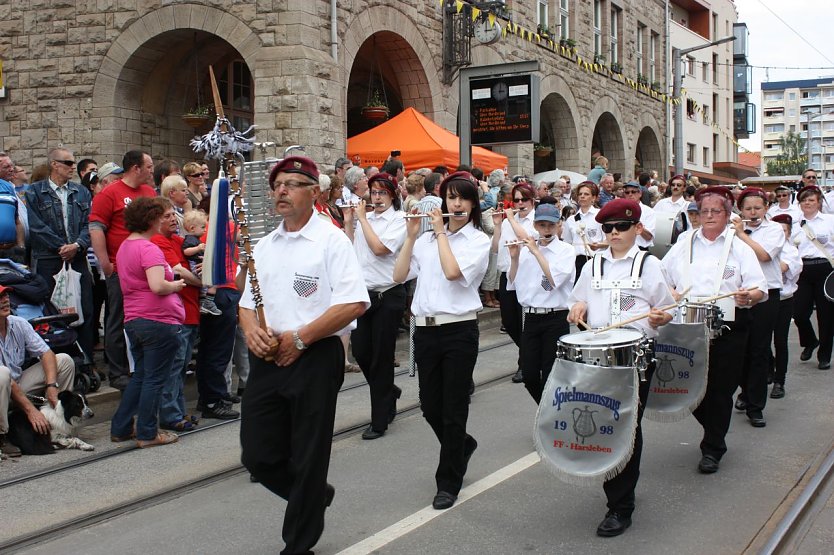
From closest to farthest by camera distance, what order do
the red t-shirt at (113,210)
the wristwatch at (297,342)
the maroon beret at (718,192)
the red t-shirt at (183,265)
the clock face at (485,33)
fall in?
the wristwatch at (297,342)
the maroon beret at (718,192)
the red t-shirt at (183,265)
the red t-shirt at (113,210)
the clock face at (485,33)

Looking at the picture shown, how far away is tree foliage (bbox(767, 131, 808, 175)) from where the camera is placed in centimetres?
9588

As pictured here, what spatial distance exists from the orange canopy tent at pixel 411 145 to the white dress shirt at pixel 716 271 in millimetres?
9075

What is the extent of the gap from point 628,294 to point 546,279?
184cm

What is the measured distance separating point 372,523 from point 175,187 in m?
4.54

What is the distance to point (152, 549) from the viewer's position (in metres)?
4.86

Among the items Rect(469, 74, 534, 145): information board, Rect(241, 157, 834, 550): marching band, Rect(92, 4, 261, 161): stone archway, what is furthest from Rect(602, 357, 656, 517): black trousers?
Rect(92, 4, 261, 161): stone archway

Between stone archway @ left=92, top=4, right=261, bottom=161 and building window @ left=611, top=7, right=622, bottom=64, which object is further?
building window @ left=611, top=7, right=622, bottom=64

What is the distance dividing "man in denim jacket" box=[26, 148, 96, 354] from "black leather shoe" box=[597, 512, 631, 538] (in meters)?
5.70

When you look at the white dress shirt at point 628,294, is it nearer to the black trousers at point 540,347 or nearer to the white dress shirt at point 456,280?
the white dress shirt at point 456,280

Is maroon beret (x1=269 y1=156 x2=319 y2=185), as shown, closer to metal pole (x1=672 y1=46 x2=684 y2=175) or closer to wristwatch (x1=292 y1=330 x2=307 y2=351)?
wristwatch (x1=292 y1=330 x2=307 y2=351)

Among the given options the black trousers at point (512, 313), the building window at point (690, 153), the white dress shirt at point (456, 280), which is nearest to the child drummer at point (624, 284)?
the white dress shirt at point (456, 280)

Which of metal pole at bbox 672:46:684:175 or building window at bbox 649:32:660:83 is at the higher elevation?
building window at bbox 649:32:660:83

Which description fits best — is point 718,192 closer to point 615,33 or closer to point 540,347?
point 540,347

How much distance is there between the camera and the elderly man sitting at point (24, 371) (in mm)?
6729
